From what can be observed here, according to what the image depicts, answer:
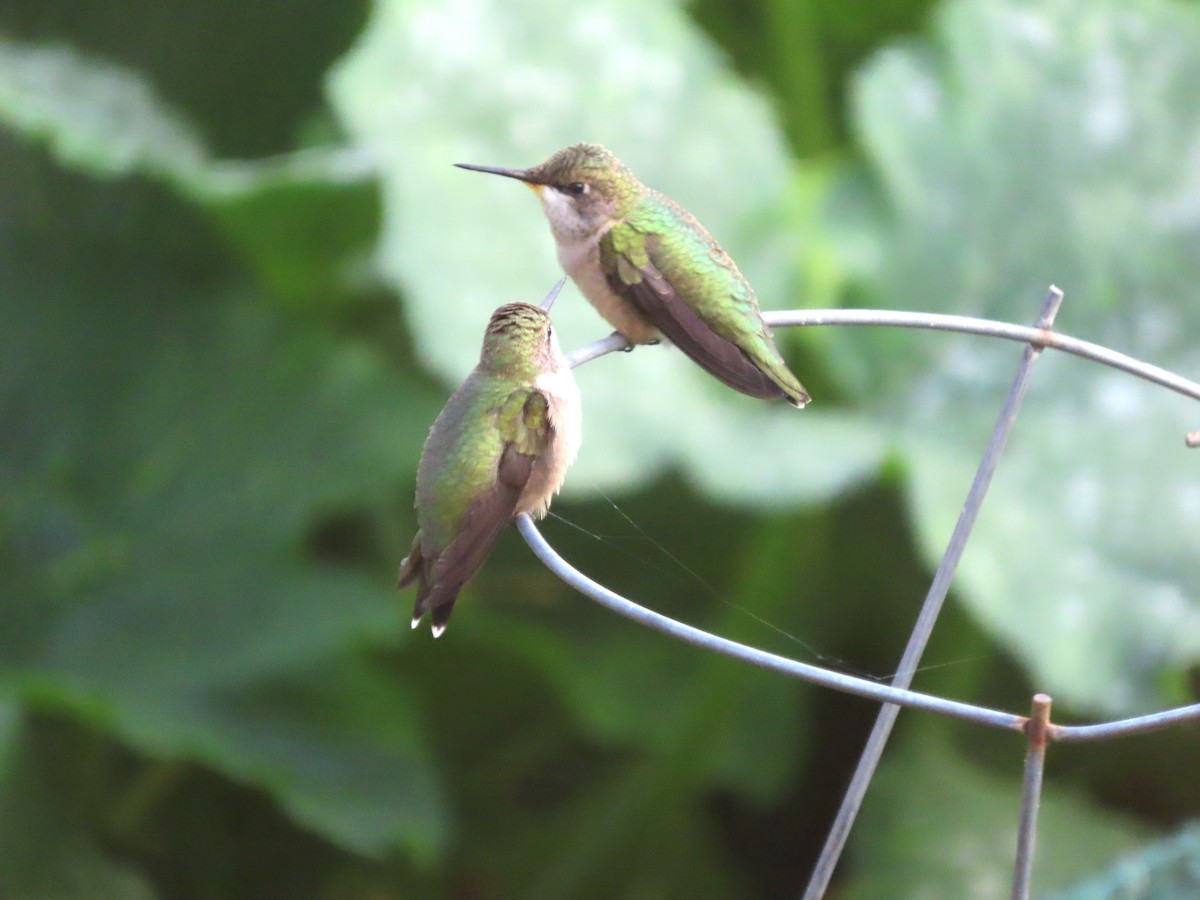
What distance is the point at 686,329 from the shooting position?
143 centimetres

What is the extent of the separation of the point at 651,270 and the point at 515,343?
1.18ft

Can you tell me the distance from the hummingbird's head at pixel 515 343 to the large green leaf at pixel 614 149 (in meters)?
1.13

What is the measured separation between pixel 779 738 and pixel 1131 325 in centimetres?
104

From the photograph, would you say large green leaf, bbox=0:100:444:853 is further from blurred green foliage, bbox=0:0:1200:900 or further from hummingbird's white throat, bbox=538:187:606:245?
hummingbird's white throat, bbox=538:187:606:245

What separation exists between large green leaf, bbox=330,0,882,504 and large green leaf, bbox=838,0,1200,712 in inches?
9.3

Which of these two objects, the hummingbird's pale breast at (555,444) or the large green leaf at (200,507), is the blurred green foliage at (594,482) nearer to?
the large green leaf at (200,507)

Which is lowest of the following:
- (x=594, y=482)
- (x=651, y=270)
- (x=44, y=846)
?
(x=44, y=846)

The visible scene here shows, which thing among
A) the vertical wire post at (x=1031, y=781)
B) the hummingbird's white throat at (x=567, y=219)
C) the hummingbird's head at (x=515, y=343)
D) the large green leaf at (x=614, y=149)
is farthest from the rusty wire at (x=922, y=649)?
the large green leaf at (x=614, y=149)

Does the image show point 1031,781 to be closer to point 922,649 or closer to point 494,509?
point 922,649

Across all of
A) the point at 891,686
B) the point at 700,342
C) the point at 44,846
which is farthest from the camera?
the point at 44,846

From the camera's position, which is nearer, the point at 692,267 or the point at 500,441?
the point at 500,441

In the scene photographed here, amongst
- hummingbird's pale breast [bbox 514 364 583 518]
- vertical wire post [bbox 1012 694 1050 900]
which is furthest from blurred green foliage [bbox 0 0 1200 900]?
vertical wire post [bbox 1012 694 1050 900]

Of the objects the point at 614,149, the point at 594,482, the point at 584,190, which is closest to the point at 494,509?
the point at 584,190

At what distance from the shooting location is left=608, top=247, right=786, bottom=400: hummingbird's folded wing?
1.34 m
